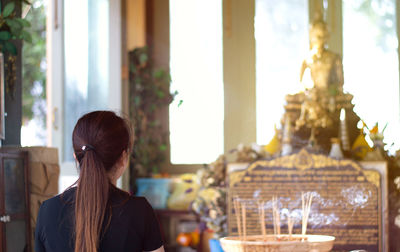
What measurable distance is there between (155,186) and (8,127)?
76.5 inches

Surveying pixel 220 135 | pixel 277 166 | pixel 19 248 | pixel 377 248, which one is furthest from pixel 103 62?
pixel 377 248

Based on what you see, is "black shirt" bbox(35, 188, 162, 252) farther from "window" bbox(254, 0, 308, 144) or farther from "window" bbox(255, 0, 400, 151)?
"window" bbox(254, 0, 308, 144)

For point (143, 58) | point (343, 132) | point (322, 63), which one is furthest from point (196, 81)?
point (343, 132)

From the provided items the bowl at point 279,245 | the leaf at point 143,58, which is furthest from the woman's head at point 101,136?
the leaf at point 143,58

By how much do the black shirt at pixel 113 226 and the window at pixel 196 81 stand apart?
131 inches

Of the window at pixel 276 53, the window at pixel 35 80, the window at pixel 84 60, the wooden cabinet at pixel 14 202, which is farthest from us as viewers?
the window at pixel 35 80

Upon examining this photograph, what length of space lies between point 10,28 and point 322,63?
206 cm

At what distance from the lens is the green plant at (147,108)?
5.27 meters

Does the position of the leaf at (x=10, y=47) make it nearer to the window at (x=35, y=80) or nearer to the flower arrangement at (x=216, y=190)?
the flower arrangement at (x=216, y=190)

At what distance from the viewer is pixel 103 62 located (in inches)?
193

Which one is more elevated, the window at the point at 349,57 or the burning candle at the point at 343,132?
the window at the point at 349,57

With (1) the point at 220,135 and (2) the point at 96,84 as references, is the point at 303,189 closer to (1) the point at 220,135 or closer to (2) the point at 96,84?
(1) the point at 220,135

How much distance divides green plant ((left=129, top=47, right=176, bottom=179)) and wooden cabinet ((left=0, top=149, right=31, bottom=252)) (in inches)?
78.8

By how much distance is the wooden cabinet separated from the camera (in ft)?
10.2
